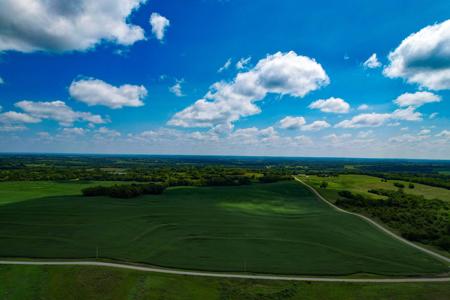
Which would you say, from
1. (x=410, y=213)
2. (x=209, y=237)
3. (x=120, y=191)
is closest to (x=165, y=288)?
(x=209, y=237)

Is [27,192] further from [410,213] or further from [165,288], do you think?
[410,213]

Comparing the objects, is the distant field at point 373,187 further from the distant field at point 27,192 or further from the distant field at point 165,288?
the distant field at point 27,192

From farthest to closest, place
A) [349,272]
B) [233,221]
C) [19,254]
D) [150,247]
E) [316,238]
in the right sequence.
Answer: [233,221], [316,238], [150,247], [19,254], [349,272]

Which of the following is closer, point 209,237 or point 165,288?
point 165,288

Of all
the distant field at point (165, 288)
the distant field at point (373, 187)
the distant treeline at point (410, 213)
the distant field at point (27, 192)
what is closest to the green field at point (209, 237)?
the distant field at point (165, 288)

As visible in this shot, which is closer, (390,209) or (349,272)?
(349,272)

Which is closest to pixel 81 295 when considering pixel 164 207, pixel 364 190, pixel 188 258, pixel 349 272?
pixel 188 258

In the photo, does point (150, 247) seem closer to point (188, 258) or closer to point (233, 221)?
point (188, 258)
